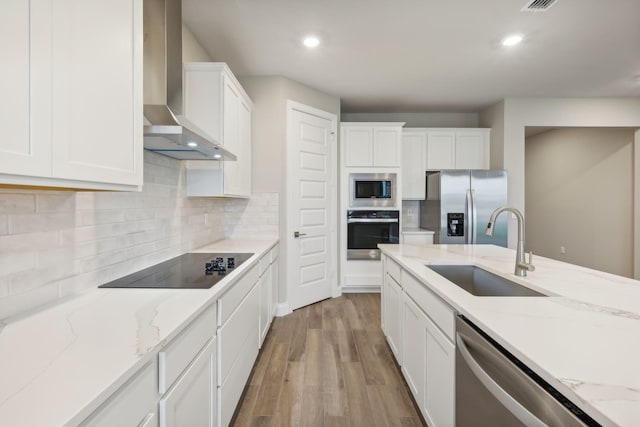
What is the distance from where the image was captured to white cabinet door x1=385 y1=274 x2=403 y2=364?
219 centimetres

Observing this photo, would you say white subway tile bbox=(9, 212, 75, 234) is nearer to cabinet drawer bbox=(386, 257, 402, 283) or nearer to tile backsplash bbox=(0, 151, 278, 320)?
tile backsplash bbox=(0, 151, 278, 320)

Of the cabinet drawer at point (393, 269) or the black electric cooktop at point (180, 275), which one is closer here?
the black electric cooktop at point (180, 275)

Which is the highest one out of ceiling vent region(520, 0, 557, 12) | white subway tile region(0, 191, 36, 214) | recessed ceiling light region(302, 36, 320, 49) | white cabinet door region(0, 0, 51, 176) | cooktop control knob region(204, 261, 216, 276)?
recessed ceiling light region(302, 36, 320, 49)

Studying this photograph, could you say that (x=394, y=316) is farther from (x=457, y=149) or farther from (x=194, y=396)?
(x=457, y=149)

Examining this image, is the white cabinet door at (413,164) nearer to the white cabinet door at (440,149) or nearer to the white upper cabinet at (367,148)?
the white cabinet door at (440,149)

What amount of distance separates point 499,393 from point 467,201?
376cm

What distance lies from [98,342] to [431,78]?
13.1ft

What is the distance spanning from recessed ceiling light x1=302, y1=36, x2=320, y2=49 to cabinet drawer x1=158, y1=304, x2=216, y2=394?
244 cm

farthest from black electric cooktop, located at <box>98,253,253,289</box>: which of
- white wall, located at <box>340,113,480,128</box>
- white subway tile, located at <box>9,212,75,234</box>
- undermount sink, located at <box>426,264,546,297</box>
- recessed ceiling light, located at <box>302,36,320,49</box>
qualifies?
white wall, located at <box>340,113,480,128</box>

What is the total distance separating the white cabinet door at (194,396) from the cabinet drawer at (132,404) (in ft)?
0.28

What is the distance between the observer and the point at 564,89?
160 inches

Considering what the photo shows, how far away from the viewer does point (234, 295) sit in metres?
1.71

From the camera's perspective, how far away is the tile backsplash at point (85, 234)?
1.08 metres

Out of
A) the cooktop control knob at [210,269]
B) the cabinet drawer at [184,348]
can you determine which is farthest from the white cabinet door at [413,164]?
the cabinet drawer at [184,348]
